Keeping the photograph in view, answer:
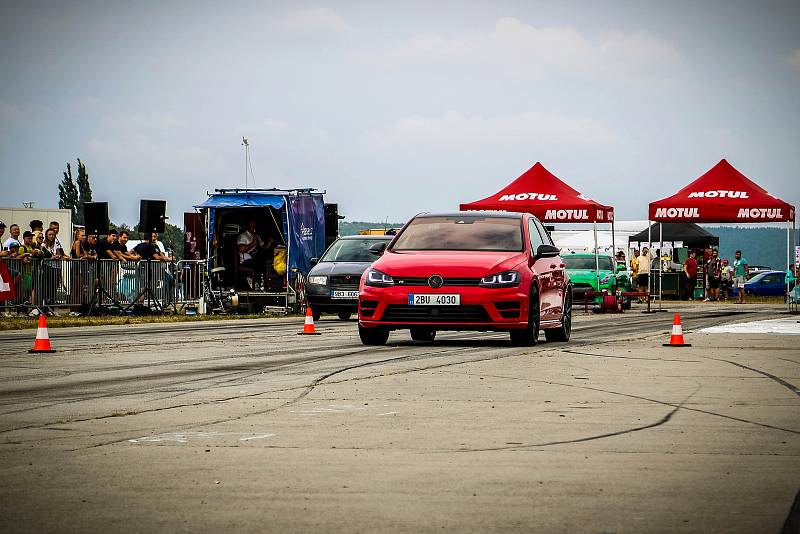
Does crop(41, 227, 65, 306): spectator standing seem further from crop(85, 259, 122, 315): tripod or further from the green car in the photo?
the green car

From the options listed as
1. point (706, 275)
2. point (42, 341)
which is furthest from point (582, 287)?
point (42, 341)

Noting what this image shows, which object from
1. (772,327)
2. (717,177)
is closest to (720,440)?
(772,327)

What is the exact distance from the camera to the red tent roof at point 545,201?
35.1 m

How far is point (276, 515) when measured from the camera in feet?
18.6

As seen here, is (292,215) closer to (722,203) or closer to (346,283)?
(346,283)

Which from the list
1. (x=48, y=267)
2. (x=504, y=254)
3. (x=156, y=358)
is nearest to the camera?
(x=156, y=358)

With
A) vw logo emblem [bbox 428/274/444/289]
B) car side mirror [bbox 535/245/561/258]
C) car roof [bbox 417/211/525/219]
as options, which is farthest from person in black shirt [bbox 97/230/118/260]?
vw logo emblem [bbox 428/274/444/289]

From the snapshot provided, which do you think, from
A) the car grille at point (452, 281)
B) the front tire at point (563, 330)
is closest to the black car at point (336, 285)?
the front tire at point (563, 330)

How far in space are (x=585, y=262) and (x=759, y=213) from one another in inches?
192

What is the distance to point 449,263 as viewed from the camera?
16.0 meters

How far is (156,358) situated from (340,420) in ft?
20.7

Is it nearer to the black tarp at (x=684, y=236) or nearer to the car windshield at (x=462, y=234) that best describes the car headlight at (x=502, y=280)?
the car windshield at (x=462, y=234)

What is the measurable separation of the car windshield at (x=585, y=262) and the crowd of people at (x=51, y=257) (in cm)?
1198

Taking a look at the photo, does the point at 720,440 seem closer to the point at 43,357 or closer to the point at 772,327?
the point at 43,357
